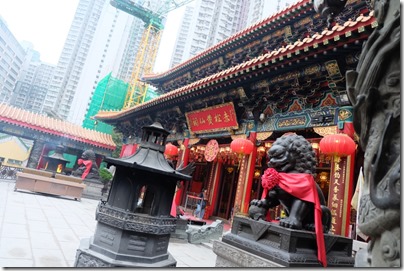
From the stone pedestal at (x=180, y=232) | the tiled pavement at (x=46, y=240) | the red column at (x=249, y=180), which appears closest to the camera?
the tiled pavement at (x=46, y=240)

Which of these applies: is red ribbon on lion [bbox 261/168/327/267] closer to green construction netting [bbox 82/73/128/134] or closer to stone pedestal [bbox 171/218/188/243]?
stone pedestal [bbox 171/218/188/243]

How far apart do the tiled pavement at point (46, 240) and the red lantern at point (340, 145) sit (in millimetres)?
3190

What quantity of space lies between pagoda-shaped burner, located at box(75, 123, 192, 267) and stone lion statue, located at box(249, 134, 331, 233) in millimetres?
1204

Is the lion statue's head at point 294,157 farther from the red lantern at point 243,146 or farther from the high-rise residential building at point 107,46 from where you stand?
the high-rise residential building at point 107,46

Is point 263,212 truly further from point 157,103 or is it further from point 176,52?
point 176,52

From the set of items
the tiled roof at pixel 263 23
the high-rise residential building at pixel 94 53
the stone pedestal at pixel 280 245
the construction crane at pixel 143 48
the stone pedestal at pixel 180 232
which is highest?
the high-rise residential building at pixel 94 53

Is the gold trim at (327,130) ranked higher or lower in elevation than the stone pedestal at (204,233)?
higher

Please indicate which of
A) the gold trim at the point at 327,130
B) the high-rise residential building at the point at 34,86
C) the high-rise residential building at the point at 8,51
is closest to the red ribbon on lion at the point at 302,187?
the gold trim at the point at 327,130

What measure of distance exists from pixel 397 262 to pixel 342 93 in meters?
5.26

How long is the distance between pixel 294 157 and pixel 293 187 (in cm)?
33

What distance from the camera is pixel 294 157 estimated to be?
2.54 m

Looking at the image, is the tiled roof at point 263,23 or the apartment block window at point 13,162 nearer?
the tiled roof at point 263,23

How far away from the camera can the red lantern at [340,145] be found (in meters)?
4.83

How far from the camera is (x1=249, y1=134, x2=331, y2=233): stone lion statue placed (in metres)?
2.32
